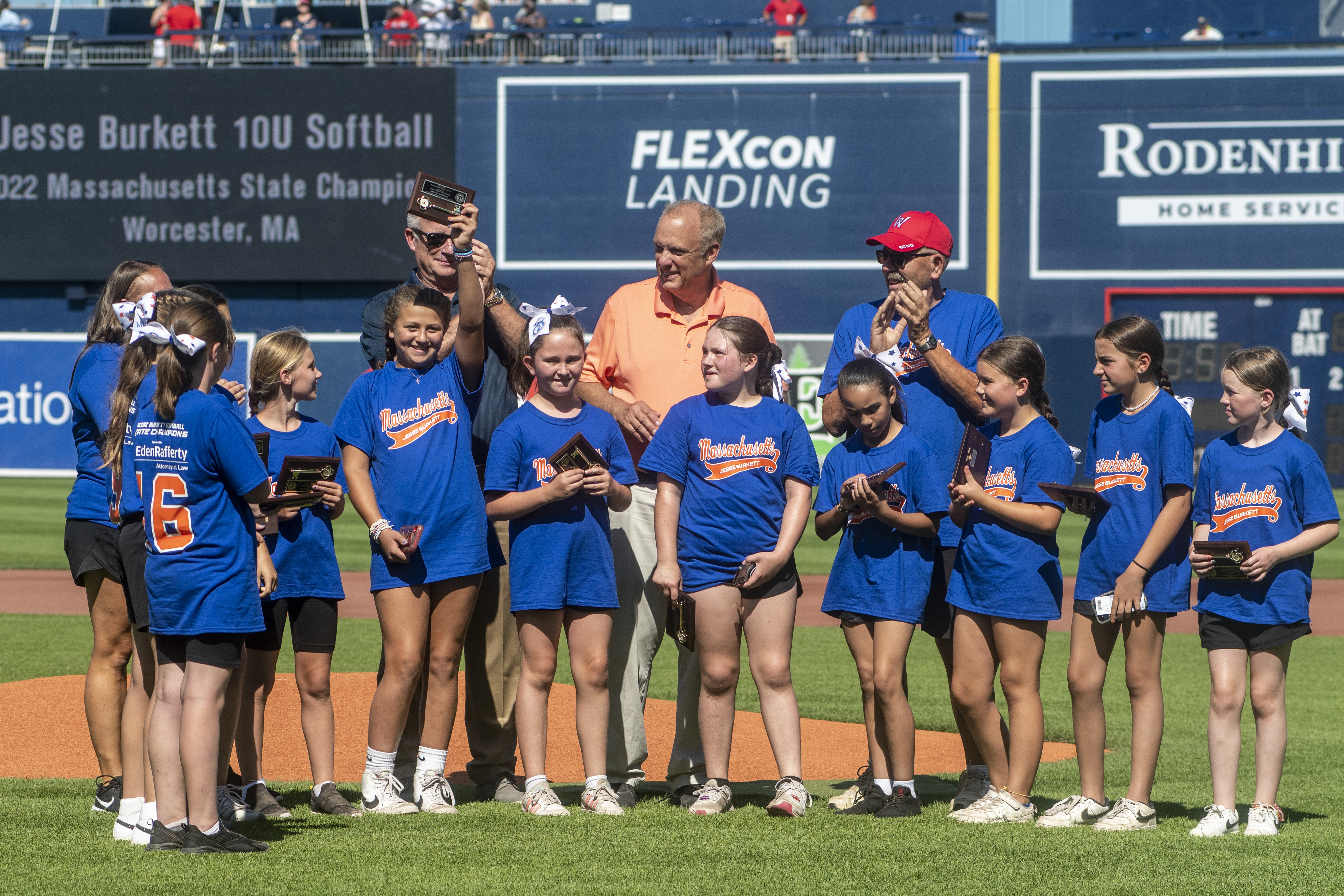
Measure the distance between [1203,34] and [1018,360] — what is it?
1975cm

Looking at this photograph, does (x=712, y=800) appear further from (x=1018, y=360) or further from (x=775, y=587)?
(x=1018, y=360)

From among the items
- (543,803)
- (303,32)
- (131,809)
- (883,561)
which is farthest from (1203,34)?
(131,809)

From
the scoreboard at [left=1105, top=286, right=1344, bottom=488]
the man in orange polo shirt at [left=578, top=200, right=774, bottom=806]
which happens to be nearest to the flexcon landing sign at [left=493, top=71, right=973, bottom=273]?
the scoreboard at [left=1105, top=286, right=1344, bottom=488]

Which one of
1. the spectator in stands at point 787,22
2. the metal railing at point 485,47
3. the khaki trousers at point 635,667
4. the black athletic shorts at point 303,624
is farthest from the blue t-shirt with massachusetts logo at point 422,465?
the spectator in stands at point 787,22

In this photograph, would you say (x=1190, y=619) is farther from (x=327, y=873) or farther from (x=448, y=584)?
(x=327, y=873)

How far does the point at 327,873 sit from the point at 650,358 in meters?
2.39

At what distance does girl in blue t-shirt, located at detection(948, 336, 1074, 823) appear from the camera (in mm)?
4848

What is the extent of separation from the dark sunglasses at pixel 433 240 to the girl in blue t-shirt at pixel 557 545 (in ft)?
1.84

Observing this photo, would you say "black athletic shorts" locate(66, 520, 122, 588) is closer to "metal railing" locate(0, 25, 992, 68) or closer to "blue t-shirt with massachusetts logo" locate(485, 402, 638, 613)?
"blue t-shirt with massachusetts logo" locate(485, 402, 638, 613)

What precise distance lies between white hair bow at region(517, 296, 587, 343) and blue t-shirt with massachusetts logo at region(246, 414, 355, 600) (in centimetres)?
83

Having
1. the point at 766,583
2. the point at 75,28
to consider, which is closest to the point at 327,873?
the point at 766,583

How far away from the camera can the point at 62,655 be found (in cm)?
902

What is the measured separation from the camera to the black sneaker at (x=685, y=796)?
5094 millimetres

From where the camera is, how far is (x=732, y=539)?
4.96m
